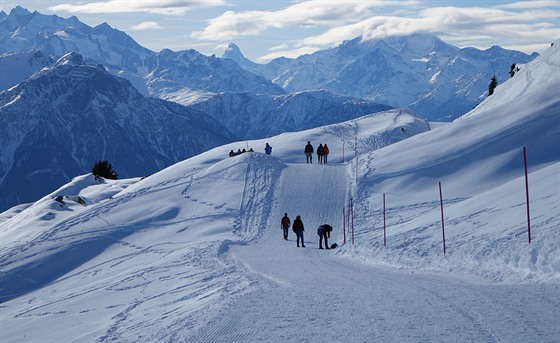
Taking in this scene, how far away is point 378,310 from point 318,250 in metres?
18.5

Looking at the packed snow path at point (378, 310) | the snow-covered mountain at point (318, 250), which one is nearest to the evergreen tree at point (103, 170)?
the snow-covered mountain at point (318, 250)

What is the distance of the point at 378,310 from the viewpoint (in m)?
14.9

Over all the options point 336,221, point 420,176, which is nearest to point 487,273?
point 336,221

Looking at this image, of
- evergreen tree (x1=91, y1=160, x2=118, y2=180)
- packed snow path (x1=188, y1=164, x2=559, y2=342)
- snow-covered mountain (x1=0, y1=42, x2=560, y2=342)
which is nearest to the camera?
packed snow path (x1=188, y1=164, x2=559, y2=342)

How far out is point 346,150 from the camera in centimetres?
6750

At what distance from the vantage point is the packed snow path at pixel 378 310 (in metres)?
12.9

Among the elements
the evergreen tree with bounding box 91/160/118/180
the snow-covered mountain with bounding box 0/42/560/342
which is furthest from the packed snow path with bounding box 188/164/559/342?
the evergreen tree with bounding box 91/160/118/180

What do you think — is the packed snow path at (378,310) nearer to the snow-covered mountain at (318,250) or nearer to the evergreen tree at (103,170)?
the snow-covered mountain at (318,250)

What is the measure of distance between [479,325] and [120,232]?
109 feet

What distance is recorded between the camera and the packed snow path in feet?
42.3

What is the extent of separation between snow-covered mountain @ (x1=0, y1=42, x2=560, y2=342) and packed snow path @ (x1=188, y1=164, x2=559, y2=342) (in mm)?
53

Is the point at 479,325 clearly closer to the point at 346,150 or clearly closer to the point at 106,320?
the point at 106,320

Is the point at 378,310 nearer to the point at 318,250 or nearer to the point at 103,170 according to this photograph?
the point at 318,250

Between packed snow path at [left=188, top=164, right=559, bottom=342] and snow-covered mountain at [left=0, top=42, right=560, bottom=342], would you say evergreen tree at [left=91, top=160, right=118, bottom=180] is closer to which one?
snow-covered mountain at [left=0, top=42, right=560, bottom=342]
